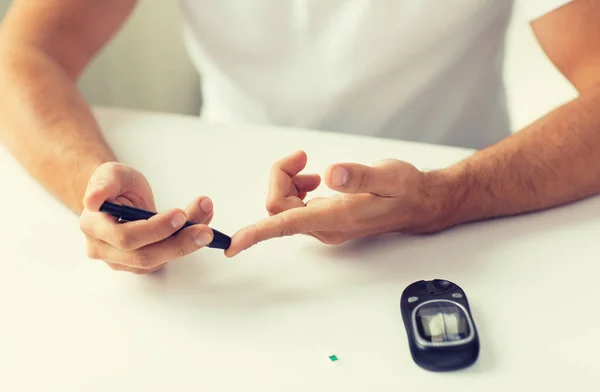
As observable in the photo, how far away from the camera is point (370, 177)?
616 mm

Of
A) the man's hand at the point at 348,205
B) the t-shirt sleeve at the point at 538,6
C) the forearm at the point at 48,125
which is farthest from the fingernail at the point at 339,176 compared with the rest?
the t-shirt sleeve at the point at 538,6

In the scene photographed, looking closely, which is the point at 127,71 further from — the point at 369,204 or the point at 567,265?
the point at 567,265

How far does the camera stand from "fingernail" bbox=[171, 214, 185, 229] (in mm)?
588

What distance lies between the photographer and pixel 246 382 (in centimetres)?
52

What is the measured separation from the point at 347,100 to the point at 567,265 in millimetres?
496

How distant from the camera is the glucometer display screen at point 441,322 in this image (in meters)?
0.52

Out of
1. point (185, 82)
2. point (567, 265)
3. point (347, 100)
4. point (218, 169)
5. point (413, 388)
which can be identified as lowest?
point (413, 388)

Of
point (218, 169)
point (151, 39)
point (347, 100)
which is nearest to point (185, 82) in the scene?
point (151, 39)

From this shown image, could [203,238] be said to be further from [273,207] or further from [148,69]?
[148,69]

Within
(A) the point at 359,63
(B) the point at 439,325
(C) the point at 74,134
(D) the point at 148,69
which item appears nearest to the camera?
(B) the point at 439,325

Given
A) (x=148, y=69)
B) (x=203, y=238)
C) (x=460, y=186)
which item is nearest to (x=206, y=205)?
(x=203, y=238)

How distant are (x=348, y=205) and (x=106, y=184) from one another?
23 cm

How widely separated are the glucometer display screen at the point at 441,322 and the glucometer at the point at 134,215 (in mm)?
196

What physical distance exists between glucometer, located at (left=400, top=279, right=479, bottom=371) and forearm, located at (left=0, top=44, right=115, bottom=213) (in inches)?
15.4
